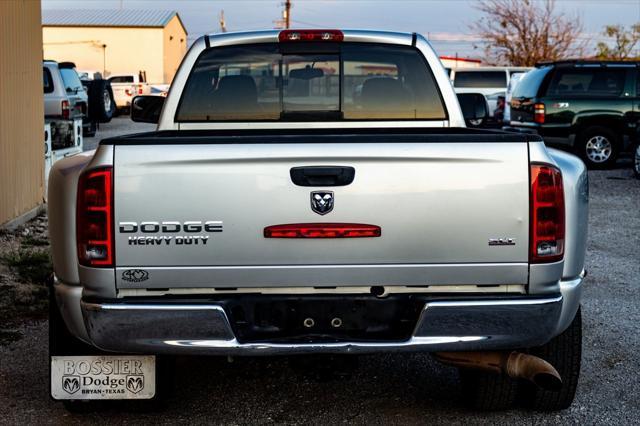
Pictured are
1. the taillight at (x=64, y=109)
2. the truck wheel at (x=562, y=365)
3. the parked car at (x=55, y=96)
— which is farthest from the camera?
the taillight at (x=64, y=109)

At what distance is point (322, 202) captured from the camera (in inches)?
157

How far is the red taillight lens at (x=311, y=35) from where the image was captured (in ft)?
19.3

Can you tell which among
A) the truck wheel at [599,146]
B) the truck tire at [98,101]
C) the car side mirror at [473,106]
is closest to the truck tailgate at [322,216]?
the car side mirror at [473,106]

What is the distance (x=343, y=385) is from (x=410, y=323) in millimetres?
1447

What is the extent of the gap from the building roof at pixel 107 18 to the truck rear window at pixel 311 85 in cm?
6529

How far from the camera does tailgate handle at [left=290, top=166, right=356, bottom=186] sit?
3.98 m

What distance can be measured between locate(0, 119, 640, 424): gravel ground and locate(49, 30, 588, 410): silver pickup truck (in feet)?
1.41

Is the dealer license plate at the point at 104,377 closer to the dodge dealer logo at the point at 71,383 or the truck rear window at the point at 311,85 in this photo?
the dodge dealer logo at the point at 71,383

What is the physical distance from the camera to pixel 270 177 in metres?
3.97

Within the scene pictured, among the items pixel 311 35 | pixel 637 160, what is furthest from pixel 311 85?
pixel 637 160

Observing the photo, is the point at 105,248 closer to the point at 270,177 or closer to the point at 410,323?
the point at 270,177

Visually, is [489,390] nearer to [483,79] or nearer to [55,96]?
[55,96]

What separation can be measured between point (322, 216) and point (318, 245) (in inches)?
4.5

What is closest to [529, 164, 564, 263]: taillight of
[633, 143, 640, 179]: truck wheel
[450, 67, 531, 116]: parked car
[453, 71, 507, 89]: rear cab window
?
[633, 143, 640, 179]: truck wheel
